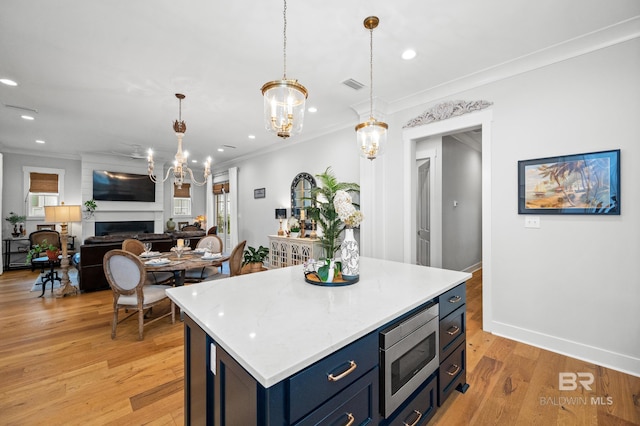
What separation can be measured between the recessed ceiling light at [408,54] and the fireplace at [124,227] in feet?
27.1

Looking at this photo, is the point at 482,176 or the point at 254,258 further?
the point at 254,258

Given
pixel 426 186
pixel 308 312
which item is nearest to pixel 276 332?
pixel 308 312

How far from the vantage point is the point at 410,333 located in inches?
52.7

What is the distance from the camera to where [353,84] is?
3213 mm

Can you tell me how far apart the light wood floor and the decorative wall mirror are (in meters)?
3.02

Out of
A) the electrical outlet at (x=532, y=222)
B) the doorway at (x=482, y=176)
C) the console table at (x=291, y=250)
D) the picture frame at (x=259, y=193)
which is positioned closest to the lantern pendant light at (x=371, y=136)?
the doorway at (x=482, y=176)

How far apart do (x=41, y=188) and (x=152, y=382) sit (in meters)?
7.58

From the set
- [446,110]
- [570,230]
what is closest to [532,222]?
[570,230]

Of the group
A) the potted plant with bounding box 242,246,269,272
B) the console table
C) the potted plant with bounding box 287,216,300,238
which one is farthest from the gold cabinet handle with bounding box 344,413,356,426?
the potted plant with bounding box 242,246,269,272

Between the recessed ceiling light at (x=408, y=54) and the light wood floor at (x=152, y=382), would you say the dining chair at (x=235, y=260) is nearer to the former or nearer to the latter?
the light wood floor at (x=152, y=382)

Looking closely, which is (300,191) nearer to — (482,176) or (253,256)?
(253,256)

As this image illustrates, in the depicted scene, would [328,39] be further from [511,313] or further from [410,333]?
[511,313]

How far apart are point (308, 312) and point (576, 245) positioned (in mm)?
2662

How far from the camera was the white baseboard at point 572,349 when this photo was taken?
2211 millimetres
